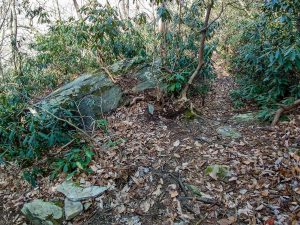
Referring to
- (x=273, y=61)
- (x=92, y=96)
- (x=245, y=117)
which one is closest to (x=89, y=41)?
(x=92, y=96)

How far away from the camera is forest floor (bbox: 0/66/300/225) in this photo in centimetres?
289

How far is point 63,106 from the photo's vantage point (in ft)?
14.8

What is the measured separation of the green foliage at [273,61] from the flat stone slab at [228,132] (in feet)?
1.92

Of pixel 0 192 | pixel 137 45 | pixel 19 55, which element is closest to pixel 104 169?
pixel 0 192

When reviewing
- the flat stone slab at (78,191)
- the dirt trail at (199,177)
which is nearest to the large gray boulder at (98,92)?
the dirt trail at (199,177)

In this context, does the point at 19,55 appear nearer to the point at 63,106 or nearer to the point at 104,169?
the point at 63,106

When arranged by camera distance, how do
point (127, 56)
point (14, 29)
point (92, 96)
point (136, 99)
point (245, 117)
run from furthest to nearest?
point (14, 29) < point (127, 56) < point (92, 96) < point (136, 99) < point (245, 117)

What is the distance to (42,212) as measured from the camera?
3.26m

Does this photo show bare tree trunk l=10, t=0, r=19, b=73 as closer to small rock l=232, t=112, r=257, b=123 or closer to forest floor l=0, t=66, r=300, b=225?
forest floor l=0, t=66, r=300, b=225

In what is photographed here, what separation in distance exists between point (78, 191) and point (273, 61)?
3613 millimetres

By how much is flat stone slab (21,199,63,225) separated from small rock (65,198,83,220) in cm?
9

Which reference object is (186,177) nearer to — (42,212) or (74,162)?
(74,162)

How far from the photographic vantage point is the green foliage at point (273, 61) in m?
4.12

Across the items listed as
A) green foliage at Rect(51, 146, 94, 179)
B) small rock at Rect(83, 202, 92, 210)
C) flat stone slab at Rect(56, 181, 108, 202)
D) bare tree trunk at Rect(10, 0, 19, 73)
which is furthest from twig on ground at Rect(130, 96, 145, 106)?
bare tree trunk at Rect(10, 0, 19, 73)
